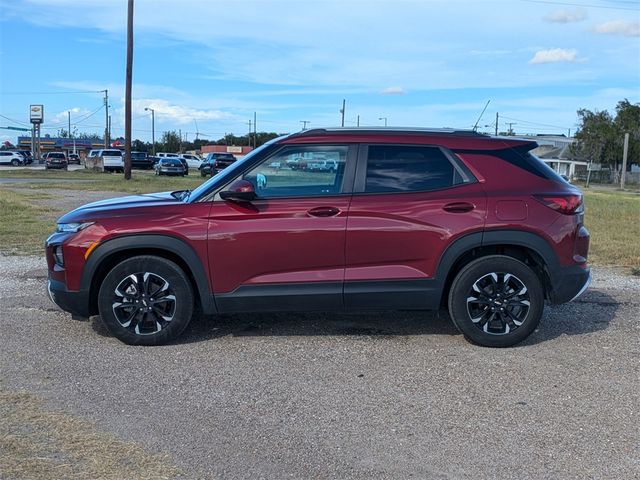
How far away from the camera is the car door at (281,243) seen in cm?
544

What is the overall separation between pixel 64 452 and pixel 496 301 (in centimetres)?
359

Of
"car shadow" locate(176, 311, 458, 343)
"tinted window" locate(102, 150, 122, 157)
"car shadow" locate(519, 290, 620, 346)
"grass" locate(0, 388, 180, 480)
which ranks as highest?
"tinted window" locate(102, 150, 122, 157)

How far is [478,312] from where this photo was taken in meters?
5.65

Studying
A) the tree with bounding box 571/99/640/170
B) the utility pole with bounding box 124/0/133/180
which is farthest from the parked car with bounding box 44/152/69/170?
the tree with bounding box 571/99/640/170

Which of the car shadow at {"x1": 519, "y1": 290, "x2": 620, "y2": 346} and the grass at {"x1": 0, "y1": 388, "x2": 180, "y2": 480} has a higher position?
the car shadow at {"x1": 519, "y1": 290, "x2": 620, "y2": 346}

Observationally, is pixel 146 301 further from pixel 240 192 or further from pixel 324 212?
pixel 324 212

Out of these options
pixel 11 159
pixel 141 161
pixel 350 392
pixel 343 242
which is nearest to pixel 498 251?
pixel 343 242

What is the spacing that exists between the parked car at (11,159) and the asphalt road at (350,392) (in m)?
70.1

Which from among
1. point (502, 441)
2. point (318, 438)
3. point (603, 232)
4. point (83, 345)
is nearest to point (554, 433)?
point (502, 441)

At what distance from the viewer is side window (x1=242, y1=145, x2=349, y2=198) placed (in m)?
5.59

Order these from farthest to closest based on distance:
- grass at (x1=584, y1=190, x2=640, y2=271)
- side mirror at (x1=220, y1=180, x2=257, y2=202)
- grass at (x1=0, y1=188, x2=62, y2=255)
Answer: grass at (x1=0, y1=188, x2=62, y2=255), grass at (x1=584, y1=190, x2=640, y2=271), side mirror at (x1=220, y1=180, x2=257, y2=202)

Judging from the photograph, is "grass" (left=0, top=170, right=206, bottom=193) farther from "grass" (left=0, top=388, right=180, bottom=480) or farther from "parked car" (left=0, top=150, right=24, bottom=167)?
"parked car" (left=0, top=150, right=24, bottom=167)

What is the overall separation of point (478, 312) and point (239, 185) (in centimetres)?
229

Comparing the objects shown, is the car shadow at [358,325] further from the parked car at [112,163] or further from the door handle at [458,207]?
the parked car at [112,163]
